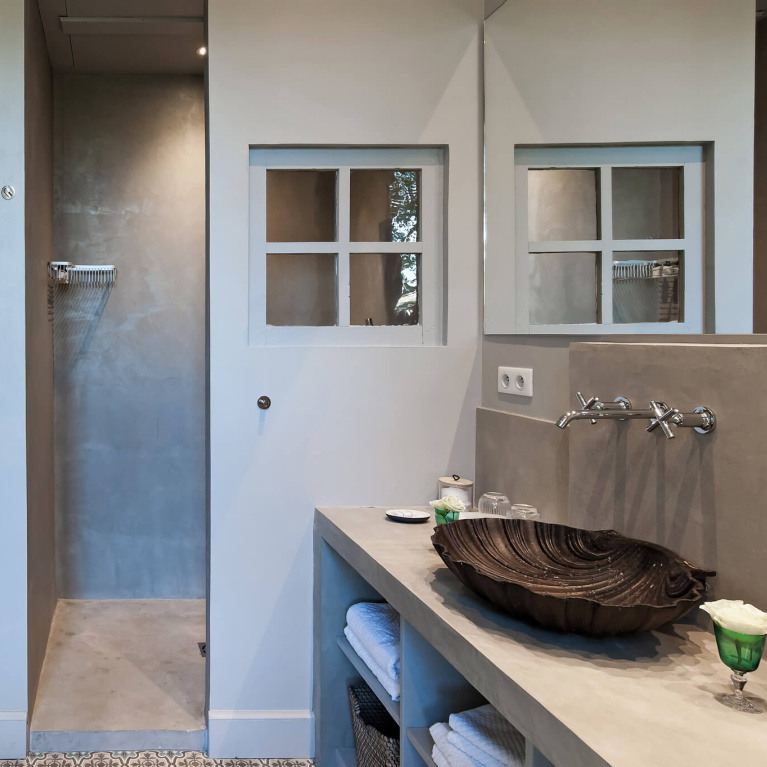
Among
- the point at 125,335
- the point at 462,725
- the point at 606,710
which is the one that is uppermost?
the point at 125,335

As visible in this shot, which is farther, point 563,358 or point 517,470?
point 517,470

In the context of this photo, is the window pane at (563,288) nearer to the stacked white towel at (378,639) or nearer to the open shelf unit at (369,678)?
the stacked white towel at (378,639)

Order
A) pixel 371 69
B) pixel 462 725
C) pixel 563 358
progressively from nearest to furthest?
pixel 462 725 < pixel 563 358 < pixel 371 69

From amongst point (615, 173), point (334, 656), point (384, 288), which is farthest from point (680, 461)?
point (334, 656)

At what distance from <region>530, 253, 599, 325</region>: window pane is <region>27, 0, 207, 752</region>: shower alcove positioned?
1.95m

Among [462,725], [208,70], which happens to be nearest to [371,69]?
[208,70]

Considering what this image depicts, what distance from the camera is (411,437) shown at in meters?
2.35

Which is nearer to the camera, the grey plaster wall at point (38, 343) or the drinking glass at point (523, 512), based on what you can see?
the drinking glass at point (523, 512)

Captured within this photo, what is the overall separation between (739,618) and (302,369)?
5.04 ft

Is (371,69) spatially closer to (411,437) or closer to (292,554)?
(411,437)

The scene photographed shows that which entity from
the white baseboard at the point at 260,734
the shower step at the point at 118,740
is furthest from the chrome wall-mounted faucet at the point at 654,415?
the shower step at the point at 118,740

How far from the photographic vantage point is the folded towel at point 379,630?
171 cm

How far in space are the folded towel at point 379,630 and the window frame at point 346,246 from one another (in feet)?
2.69

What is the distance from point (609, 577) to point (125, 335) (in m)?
2.74
